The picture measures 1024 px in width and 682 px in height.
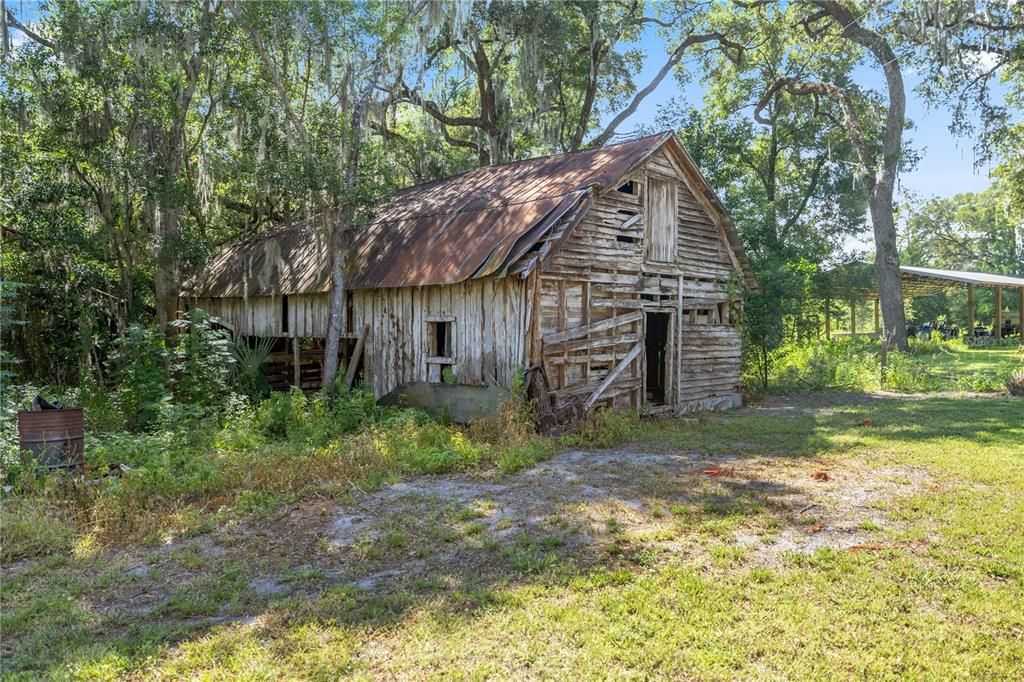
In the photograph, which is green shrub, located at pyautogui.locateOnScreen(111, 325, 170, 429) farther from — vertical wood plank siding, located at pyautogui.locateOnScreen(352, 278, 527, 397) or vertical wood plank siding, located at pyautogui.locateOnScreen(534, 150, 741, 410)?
vertical wood plank siding, located at pyautogui.locateOnScreen(534, 150, 741, 410)

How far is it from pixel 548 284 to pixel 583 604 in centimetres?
744

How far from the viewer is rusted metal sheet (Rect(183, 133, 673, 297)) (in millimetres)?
11406

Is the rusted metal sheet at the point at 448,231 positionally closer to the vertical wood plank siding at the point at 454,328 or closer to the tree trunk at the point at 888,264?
the vertical wood plank siding at the point at 454,328

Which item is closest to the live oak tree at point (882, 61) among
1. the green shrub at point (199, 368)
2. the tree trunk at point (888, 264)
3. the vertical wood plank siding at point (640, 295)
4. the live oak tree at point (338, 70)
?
the tree trunk at point (888, 264)

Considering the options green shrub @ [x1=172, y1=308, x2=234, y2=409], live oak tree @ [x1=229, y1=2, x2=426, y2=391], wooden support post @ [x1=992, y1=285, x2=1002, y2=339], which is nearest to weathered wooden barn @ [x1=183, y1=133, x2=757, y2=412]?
live oak tree @ [x1=229, y1=2, x2=426, y2=391]

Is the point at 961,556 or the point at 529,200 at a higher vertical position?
the point at 529,200

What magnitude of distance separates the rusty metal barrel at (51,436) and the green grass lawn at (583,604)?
192 centimetres

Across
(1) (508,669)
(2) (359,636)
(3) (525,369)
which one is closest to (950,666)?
(1) (508,669)

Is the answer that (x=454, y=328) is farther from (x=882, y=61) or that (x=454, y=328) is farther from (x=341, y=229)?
(x=882, y=61)

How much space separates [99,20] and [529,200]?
8.89 m

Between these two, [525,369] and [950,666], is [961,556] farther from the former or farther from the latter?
[525,369]

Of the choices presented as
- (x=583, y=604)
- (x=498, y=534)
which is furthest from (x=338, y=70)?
(x=583, y=604)

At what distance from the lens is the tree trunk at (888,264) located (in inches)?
881

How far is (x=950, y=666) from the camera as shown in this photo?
376 centimetres
